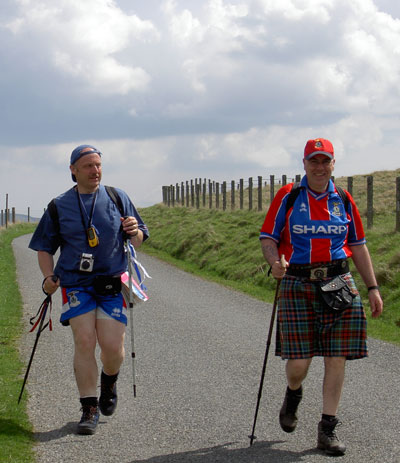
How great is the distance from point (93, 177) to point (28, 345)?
4384 millimetres

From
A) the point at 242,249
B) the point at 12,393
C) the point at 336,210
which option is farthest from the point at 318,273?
the point at 242,249

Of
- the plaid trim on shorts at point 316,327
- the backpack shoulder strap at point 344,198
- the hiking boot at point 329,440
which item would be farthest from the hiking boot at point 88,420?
the backpack shoulder strap at point 344,198

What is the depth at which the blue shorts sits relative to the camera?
17.0 ft

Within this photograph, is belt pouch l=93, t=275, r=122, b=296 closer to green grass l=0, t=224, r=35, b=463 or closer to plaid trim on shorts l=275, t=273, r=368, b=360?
green grass l=0, t=224, r=35, b=463

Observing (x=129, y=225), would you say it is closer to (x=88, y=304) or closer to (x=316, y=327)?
(x=88, y=304)

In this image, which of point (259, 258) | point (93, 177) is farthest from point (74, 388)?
point (259, 258)

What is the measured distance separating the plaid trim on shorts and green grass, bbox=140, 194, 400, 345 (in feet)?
16.0

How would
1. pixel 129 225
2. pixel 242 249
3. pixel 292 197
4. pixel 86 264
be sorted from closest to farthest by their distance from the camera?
pixel 292 197 → pixel 86 264 → pixel 129 225 → pixel 242 249

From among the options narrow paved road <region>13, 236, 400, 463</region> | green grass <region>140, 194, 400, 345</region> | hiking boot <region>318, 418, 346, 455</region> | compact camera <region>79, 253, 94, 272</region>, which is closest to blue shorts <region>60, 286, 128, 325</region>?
compact camera <region>79, 253, 94, 272</region>

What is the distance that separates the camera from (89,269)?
5.16 meters

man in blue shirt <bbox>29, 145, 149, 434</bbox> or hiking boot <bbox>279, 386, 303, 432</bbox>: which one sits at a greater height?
man in blue shirt <bbox>29, 145, 149, 434</bbox>

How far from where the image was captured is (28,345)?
9.01m

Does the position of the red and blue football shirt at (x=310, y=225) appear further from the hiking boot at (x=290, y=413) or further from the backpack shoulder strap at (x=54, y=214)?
the backpack shoulder strap at (x=54, y=214)

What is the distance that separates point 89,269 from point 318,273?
1652 millimetres
